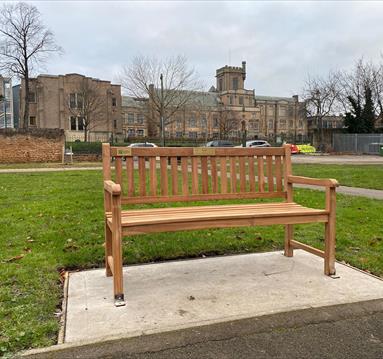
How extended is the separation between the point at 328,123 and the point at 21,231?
7890 cm

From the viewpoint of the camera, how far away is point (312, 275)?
3.89 metres

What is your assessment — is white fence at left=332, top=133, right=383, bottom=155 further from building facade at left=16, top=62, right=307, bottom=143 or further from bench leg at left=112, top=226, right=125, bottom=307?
bench leg at left=112, top=226, right=125, bottom=307

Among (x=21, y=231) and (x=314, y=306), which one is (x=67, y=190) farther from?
(x=314, y=306)

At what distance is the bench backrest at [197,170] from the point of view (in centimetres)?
402

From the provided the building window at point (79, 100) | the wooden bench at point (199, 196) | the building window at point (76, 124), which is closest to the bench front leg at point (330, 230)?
the wooden bench at point (199, 196)

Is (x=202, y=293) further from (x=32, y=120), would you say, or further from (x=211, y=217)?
(x=32, y=120)

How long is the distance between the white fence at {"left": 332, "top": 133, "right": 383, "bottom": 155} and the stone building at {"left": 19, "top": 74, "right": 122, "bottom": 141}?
102 ft

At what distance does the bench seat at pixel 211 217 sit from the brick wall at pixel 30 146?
1125 inches

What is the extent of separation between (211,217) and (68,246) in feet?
6.85

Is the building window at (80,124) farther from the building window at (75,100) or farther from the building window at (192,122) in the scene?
the building window at (192,122)

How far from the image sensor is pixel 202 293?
135 inches

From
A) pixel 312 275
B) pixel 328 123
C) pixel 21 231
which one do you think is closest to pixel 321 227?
pixel 312 275

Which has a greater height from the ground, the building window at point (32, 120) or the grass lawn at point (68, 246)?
the building window at point (32, 120)

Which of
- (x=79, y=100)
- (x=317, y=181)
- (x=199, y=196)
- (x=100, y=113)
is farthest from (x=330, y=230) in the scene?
(x=79, y=100)
